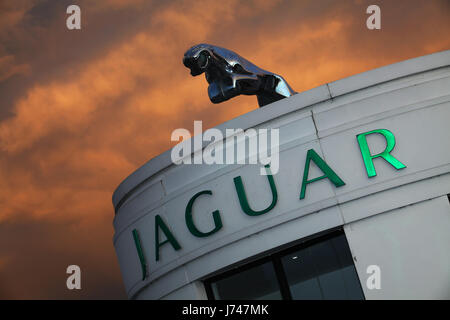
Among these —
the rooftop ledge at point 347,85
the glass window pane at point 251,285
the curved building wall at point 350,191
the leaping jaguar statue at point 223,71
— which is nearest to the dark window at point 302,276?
the glass window pane at point 251,285

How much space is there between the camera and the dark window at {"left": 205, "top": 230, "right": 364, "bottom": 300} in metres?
11.4

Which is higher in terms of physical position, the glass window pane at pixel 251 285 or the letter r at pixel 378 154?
the letter r at pixel 378 154

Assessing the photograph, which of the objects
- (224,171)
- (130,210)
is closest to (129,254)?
(130,210)

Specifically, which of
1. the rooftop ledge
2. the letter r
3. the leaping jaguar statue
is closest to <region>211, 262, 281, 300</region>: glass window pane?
the letter r

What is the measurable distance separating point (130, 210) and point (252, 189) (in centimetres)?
298

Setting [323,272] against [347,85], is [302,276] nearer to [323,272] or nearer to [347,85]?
[323,272]

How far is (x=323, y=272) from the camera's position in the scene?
11539 mm

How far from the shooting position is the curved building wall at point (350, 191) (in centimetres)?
1080

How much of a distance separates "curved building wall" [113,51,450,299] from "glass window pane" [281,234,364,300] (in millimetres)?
384

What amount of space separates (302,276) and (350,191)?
175cm

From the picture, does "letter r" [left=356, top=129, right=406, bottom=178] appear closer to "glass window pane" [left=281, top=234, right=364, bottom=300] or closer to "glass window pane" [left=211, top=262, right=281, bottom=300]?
"glass window pane" [left=281, top=234, right=364, bottom=300]

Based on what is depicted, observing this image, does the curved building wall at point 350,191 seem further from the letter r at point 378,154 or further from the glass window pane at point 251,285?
the glass window pane at point 251,285

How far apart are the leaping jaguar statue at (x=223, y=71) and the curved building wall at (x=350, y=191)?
1716mm
